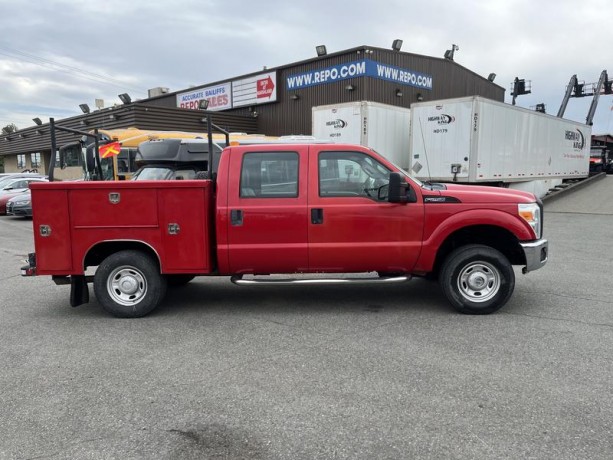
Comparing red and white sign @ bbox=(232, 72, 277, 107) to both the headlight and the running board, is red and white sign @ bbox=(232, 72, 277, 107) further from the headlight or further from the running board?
the headlight

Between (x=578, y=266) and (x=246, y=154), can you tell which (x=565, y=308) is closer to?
(x=578, y=266)

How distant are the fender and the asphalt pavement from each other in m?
0.87

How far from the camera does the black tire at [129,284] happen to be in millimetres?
5645

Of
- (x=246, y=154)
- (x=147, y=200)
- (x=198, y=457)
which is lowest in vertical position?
(x=198, y=457)

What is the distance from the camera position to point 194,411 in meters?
3.49

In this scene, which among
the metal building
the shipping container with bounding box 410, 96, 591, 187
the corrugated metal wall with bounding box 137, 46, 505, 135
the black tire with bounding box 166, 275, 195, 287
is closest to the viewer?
the black tire with bounding box 166, 275, 195, 287

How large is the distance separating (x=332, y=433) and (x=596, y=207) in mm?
19102

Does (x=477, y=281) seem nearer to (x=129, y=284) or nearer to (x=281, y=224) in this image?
(x=281, y=224)

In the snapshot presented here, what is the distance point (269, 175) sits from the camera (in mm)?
5645

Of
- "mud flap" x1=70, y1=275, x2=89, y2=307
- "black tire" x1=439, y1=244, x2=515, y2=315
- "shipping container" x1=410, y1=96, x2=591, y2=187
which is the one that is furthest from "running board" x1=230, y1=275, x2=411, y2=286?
"shipping container" x1=410, y1=96, x2=591, y2=187

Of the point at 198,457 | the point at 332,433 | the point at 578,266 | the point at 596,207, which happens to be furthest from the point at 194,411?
the point at 596,207

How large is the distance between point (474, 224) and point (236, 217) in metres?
2.71

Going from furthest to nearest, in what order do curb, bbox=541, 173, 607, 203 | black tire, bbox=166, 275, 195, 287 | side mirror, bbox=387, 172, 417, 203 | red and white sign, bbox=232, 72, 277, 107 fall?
red and white sign, bbox=232, 72, 277, 107
curb, bbox=541, 173, 607, 203
black tire, bbox=166, 275, 195, 287
side mirror, bbox=387, 172, 417, 203

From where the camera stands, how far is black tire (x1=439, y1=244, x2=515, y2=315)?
18.4ft
